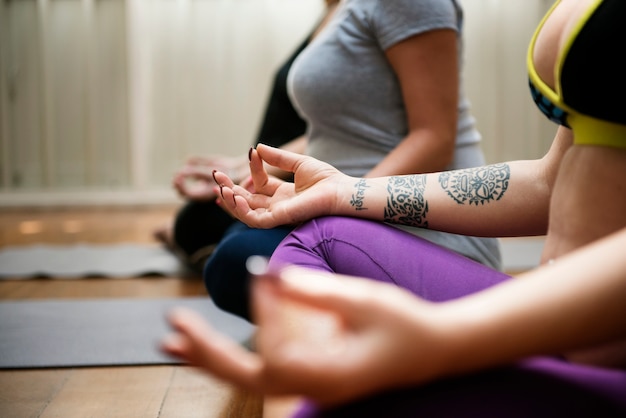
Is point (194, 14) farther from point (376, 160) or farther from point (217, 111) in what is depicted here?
point (376, 160)

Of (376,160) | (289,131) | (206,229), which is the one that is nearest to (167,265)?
(206,229)

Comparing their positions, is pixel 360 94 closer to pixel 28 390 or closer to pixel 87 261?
pixel 28 390

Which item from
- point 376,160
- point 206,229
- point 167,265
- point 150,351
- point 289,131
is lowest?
point 167,265

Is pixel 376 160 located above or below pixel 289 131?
above

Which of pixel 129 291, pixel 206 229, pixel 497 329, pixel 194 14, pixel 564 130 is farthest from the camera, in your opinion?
pixel 194 14

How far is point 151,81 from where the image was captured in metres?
3.45

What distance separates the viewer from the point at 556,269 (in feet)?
1.47

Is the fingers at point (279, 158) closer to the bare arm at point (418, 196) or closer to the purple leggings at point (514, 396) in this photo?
A: the bare arm at point (418, 196)

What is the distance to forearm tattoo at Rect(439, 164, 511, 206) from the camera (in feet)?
2.66

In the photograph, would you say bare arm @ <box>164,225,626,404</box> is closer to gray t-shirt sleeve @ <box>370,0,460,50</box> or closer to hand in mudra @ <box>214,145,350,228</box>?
hand in mudra @ <box>214,145,350,228</box>

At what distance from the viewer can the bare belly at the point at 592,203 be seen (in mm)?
560

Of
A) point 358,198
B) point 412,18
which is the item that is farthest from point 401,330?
point 412,18

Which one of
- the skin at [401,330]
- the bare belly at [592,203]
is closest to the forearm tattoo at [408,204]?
the bare belly at [592,203]

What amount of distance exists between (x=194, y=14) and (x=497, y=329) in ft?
10.6
